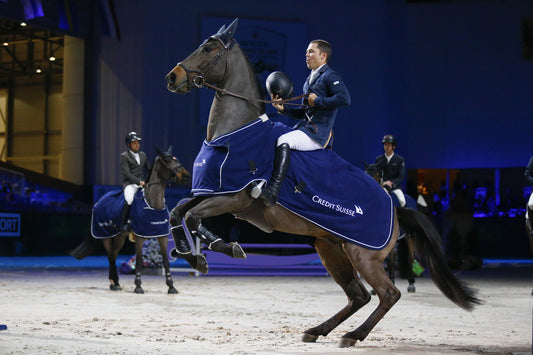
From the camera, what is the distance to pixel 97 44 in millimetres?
24078

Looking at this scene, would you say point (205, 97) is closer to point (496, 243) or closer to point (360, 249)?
point (496, 243)

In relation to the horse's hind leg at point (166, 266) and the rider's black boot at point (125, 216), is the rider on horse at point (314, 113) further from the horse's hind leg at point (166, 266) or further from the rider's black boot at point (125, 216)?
the rider's black boot at point (125, 216)

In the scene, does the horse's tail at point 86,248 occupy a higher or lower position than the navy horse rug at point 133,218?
lower

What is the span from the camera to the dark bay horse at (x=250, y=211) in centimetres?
541

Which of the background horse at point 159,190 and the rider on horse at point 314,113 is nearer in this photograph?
the rider on horse at point 314,113

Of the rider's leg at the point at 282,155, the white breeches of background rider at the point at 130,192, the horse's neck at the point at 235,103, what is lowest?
the white breeches of background rider at the point at 130,192

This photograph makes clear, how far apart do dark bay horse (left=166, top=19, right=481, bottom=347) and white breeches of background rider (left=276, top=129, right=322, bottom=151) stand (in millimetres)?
226

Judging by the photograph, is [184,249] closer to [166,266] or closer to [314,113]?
[314,113]

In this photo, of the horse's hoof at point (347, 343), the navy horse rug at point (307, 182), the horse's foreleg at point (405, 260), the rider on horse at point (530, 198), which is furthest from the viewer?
the rider on horse at point (530, 198)

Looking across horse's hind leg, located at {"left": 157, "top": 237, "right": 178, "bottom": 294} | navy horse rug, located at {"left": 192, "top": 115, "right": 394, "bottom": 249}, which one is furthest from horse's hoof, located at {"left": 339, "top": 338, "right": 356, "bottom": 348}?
horse's hind leg, located at {"left": 157, "top": 237, "right": 178, "bottom": 294}

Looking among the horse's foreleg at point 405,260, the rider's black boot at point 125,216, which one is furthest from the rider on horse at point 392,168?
the rider's black boot at point 125,216

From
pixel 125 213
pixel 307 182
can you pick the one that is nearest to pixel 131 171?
pixel 125 213

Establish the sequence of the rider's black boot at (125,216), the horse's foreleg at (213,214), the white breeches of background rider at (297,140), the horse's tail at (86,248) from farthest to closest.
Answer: the horse's tail at (86,248) < the rider's black boot at (125,216) < the white breeches of background rider at (297,140) < the horse's foreleg at (213,214)

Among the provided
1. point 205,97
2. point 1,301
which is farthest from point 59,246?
point 1,301
